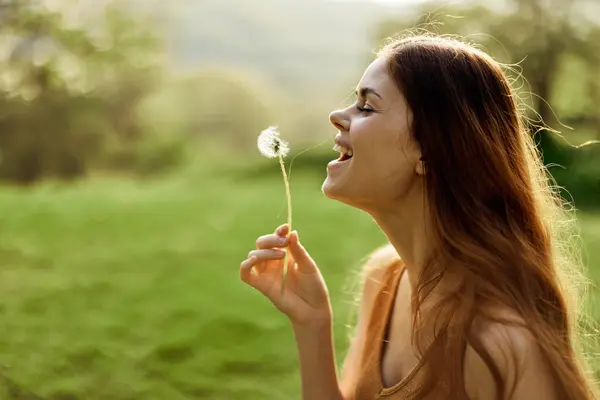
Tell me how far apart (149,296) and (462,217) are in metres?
2.50

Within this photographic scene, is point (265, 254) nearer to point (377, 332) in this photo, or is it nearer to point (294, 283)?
point (294, 283)

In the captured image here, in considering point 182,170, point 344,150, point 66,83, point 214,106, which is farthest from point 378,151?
point 214,106

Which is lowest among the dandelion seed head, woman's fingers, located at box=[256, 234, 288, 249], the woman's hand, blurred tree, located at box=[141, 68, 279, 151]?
the woman's hand

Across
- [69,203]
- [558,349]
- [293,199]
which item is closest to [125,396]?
[558,349]

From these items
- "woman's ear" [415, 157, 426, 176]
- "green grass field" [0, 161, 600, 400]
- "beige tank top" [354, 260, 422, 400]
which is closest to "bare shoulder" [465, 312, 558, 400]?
"beige tank top" [354, 260, 422, 400]

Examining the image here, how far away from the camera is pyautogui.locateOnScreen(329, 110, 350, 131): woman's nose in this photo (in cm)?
142

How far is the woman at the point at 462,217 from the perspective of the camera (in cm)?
126

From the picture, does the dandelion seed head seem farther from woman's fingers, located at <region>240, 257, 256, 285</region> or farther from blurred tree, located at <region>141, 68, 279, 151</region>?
blurred tree, located at <region>141, 68, 279, 151</region>

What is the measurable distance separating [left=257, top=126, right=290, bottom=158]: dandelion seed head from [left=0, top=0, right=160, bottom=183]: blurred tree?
5.15m

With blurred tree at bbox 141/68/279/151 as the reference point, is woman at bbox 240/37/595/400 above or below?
below

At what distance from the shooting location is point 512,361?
123 centimetres

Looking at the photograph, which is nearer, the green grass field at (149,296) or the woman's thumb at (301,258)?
the woman's thumb at (301,258)

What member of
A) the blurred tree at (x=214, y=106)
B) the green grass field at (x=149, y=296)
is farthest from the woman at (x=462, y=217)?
the blurred tree at (x=214, y=106)

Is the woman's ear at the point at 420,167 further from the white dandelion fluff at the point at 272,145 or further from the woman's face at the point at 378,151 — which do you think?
the white dandelion fluff at the point at 272,145
